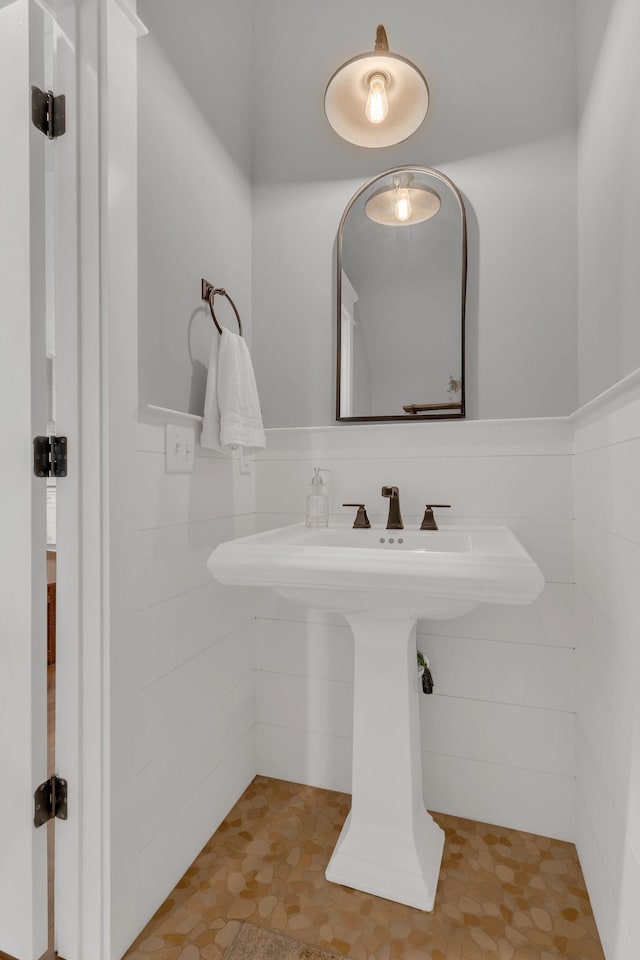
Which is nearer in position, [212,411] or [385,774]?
[385,774]

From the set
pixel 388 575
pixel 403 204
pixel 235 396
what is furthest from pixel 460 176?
pixel 388 575

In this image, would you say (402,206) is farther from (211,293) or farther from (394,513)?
(394,513)

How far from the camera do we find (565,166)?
148 centimetres

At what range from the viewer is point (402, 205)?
5.31ft

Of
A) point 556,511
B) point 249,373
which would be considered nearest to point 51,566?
point 249,373

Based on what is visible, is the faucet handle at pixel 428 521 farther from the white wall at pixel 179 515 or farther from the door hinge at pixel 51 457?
the door hinge at pixel 51 457

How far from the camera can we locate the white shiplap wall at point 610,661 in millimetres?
941

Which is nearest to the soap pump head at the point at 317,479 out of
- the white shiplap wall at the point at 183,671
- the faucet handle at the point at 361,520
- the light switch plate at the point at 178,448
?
the faucet handle at the point at 361,520

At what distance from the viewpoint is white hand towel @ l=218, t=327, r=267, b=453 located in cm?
142

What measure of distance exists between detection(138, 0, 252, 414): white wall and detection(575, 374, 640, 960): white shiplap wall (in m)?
1.04

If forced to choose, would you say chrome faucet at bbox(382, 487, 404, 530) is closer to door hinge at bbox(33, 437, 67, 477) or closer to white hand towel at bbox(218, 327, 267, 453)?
white hand towel at bbox(218, 327, 267, 453)

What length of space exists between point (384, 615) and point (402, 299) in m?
0.99

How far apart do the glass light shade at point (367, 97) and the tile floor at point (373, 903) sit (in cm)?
211

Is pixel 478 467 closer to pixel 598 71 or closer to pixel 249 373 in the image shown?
pixel 249 373
